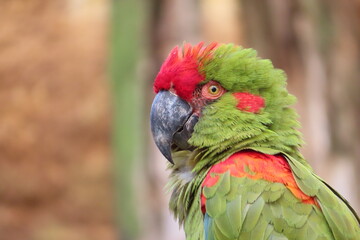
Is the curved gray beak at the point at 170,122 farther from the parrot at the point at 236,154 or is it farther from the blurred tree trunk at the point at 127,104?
the blurred tree trunk at the point at 127,104

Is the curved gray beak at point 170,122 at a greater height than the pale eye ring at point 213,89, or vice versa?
the pale eye ring at point 213,89

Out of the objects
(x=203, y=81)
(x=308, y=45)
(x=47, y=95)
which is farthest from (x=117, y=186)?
(x=203, y=81)

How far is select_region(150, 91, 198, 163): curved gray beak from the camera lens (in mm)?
2893

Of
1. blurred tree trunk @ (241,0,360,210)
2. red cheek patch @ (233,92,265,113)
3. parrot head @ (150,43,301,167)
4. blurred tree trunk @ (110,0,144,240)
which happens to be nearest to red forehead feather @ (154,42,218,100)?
parrot head @ (150,43,301,167)

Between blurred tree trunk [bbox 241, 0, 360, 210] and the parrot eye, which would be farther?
blurred tree trunk [bbox 241, 0, 360, 210]

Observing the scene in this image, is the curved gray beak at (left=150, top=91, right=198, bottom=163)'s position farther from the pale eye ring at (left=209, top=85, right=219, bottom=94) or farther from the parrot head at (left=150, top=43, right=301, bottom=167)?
the pale eye ring at (left=209, top=85, right=219, bottom=94)

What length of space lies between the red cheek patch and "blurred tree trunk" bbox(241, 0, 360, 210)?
304 cm

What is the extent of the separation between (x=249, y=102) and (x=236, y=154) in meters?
0.23

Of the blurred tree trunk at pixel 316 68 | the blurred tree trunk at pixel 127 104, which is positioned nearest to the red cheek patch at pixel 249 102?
the blurred tree trunk at pixel 127 104

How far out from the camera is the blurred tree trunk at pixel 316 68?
586cm

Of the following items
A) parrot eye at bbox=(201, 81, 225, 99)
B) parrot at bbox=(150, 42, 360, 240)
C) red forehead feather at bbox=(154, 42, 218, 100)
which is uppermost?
red forehead feather at bbox=(154, 42, 218, 100)

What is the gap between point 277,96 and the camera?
2893 millimetres

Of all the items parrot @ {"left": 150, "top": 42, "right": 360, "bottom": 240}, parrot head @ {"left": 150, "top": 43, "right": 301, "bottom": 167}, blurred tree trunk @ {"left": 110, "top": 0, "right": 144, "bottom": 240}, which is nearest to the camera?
parrot @ {"left": 150, "top": 42, "right": 360, "bottom": 240}

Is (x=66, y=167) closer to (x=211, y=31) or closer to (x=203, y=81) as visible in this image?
(x=211, y=31)
